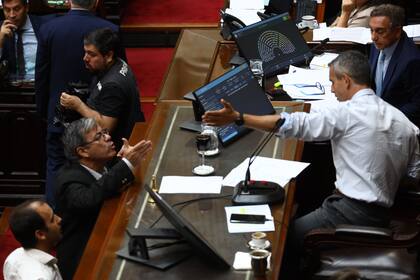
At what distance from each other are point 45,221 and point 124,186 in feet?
1.66

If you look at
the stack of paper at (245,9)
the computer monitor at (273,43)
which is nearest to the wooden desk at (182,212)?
the computer monitor at (273,43)

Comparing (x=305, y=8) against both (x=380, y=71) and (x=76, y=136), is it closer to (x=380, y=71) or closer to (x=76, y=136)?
(x=380, y=71)

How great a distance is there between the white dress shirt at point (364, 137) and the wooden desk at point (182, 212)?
26 cm

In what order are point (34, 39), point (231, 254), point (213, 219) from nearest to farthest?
point (231, 254)
point (213, 219)
point (34, 39)

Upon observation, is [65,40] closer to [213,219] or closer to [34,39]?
[34,39]

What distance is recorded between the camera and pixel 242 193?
3.51m

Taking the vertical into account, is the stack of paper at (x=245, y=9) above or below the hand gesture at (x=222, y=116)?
below

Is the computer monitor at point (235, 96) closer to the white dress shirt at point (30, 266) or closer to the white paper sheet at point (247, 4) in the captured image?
the white dress shirt at point (30, 266)

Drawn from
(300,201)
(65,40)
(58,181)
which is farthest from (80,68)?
(300,201)

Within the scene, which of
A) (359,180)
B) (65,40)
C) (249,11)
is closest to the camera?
(359,180)

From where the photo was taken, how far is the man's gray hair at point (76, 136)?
3732mm

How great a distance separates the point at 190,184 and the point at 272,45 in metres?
1.62

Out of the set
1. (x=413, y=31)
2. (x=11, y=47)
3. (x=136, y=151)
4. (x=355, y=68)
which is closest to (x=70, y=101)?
(x=136, y=151)

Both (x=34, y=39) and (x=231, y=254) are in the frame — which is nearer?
(x=231, y=254)
